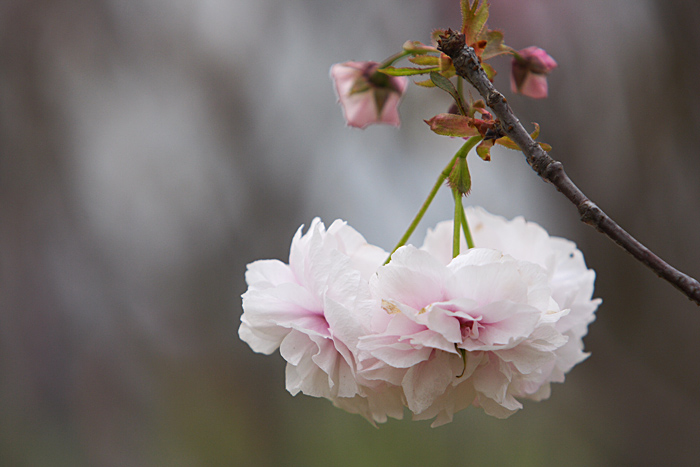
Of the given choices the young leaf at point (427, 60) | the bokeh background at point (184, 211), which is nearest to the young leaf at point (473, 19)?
the young leaf at point (427, 60)

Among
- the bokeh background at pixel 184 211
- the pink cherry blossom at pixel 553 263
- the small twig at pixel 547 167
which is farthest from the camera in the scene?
the bokeh background at pixel 184 211

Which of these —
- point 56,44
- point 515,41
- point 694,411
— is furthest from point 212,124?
point 694,411

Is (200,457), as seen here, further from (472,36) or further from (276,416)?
(472,36)

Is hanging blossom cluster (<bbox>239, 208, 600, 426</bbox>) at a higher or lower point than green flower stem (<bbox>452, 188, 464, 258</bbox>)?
lower

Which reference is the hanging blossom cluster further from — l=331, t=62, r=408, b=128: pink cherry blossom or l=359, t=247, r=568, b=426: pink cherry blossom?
l=331, t=62, r=408, b=128: pink cherry blossom

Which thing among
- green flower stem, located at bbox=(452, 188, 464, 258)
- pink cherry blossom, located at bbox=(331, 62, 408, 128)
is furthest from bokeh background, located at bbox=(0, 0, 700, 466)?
green flower stem, located at bbox=(452, 188, 464, 258)

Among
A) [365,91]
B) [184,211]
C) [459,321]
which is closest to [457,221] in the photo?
[459,321]

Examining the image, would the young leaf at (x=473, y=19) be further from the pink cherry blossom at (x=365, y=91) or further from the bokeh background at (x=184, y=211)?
the bokeh background at (x=184, y=211)
